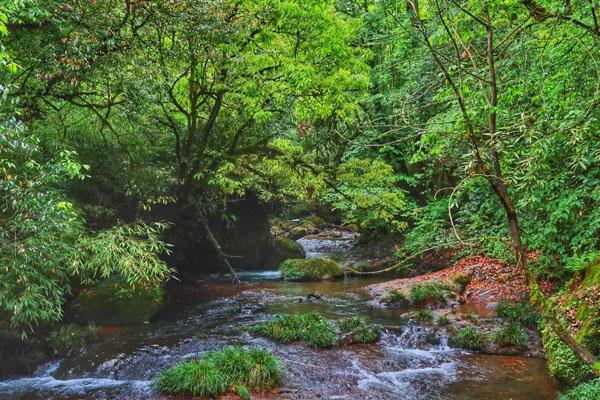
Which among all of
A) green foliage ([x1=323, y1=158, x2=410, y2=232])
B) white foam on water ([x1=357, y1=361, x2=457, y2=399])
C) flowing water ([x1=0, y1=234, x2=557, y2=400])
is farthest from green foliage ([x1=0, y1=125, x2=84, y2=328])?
green foliage ([x1=323, y1=158, x2=410, y2=232])

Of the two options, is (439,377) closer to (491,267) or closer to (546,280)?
(546,280)

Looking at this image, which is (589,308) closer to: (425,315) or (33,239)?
(425,315)

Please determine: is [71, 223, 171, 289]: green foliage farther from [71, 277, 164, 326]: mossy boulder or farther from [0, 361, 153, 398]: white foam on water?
[71, 277, 164, 326]: mossy boulder

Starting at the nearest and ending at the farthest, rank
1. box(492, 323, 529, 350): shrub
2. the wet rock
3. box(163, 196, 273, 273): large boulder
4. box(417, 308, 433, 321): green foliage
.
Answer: the wet rock < box(492, 323, 529, 350): shrub < box(417, 308, 433, 321): green foliage < box(163, 196, 273, 273): large boulder

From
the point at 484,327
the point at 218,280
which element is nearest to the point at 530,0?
the point at 484,327

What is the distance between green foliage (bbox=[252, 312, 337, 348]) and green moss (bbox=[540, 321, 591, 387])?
3957 mm

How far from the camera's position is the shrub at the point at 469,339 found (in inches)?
356

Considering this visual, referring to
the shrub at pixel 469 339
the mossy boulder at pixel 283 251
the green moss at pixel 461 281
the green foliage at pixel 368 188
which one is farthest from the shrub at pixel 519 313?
the mossy boulder at pixel 283 251

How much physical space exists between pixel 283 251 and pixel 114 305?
9335mm

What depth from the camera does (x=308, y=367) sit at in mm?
8094

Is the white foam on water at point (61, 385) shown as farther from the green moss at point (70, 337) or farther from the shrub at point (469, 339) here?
the shrub at point (469, 339)

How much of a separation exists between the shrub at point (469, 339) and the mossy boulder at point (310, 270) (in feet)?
24.9

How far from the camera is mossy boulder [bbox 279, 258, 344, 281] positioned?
16459mm

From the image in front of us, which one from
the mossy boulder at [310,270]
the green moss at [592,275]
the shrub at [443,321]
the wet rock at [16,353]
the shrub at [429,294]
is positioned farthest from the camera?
the mossy boulder at [310,270]
